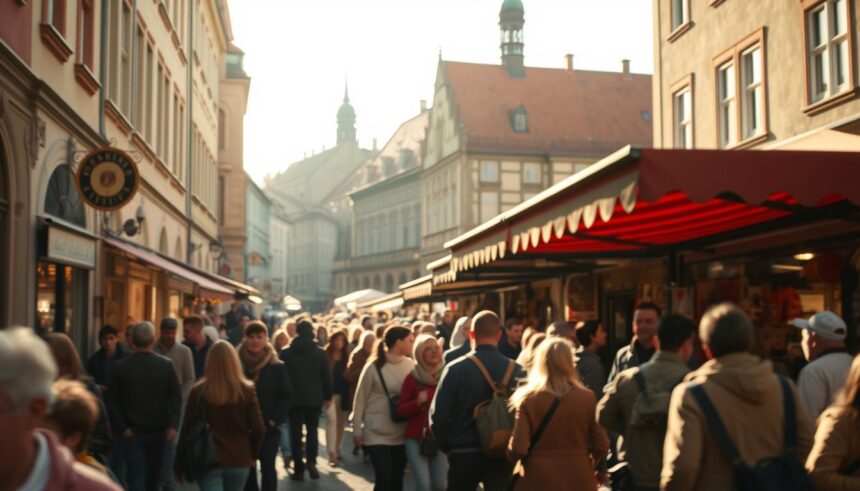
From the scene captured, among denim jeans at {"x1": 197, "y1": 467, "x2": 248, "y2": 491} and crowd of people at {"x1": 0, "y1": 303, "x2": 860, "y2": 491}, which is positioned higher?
crowd of people at {"x1": 0, "y1": 303, "x2": 860, "y2": 491}

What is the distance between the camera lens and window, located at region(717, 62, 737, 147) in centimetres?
2064

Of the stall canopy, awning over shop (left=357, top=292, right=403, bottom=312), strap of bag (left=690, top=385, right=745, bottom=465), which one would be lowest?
strap of bag (left=690, top=385, right=745, bottom=465)

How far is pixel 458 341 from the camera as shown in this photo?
501 inches

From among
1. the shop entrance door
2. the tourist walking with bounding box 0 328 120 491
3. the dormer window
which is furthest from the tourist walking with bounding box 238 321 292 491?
the dormer window

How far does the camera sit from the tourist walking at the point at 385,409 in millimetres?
9445

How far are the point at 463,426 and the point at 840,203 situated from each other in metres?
3.60

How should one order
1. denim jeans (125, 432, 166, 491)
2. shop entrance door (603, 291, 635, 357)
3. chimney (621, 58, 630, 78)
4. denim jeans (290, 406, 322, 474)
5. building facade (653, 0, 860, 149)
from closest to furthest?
denim jeans (125, 432, 166, 491) < denim jeans (290, 406, 322, 474) < building facade (653, 0, 860, 149) < shop entrance door (603, 291, 635, 357) < chimney (621, 58, 630, 78)

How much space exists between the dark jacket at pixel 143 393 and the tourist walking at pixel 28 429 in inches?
263

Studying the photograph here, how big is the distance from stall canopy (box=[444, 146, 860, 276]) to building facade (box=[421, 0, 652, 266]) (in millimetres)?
49135

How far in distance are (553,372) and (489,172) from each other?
56.3 m

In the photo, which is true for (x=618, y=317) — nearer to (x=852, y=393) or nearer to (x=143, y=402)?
(x=143, y=402)

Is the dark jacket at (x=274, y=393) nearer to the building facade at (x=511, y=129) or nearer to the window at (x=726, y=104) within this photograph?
the window at (x=726, y=104)

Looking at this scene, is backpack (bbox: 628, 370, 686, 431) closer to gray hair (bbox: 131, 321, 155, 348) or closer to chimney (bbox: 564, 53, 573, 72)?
gray hair (bbox: 131, 321, 155, 348)

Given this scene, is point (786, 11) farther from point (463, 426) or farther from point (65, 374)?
point (65, 374)
